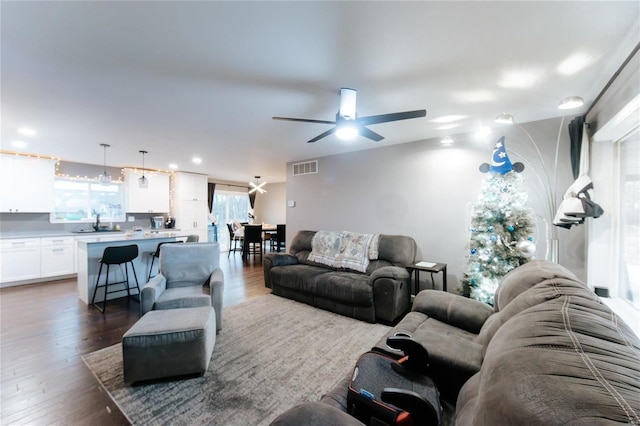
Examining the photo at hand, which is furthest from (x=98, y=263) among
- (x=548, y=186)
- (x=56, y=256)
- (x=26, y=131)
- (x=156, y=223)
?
(x=548, y=186)

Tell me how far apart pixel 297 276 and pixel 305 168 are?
258 cm

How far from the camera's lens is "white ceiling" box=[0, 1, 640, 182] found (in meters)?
1.53

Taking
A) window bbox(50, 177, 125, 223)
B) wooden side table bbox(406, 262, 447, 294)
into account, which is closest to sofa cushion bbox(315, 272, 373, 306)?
wooden side table bbox(406, 262, 447, 294)

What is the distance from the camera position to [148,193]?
6.71m

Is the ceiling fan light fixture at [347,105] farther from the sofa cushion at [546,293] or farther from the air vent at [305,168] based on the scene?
the air vent at [305,168]

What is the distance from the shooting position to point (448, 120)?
323 centimetres

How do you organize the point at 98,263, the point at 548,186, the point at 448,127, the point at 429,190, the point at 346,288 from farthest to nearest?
the point at 429,190 → the point at 98,263 → the point at 448,127 → the point at 346,288 → the point at 548,186

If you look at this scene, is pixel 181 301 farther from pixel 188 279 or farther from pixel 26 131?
pixel 26 131

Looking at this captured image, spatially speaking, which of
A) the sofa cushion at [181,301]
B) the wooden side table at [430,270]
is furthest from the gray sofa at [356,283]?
the sofa cushion at [181,301]

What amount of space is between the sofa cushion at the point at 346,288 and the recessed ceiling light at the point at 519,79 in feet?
8.42

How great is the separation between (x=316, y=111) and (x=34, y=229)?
6581 mm

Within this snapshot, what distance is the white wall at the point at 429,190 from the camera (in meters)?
3.18

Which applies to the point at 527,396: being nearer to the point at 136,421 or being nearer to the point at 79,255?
the point at 136,421

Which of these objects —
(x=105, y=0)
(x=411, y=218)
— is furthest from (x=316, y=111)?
(x=411, y=218)
